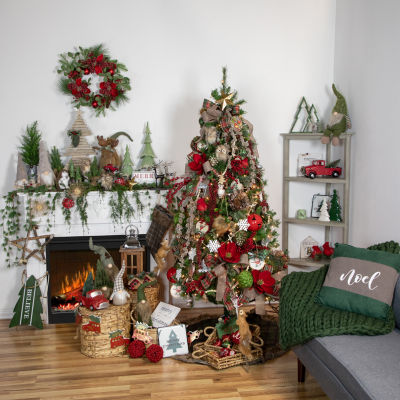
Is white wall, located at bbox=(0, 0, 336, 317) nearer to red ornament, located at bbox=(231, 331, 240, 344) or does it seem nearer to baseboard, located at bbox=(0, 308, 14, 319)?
baseboard, located at bbox=(0, 308, 14, 319)

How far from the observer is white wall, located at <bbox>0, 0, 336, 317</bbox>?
152 inches

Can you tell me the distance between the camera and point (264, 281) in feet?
10.2

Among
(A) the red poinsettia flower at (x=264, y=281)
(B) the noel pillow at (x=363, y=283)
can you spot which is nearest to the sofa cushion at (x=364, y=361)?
(B) the noel pillow at (x=363, y=283)

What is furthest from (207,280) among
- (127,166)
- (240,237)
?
(127,166)

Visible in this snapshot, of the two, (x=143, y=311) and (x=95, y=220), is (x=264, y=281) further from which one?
(x=95, y=220)

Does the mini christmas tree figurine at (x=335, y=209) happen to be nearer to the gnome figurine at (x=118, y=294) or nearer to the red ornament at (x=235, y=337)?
the red ornament at (x=235, y=337)

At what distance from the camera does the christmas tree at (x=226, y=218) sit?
312 cm

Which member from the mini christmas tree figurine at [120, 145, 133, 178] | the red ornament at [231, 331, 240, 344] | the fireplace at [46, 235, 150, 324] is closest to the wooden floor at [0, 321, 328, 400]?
the red ornament at [231, 331, 240, 344]

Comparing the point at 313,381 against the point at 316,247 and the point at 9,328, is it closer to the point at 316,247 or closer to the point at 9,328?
the point at 316,247

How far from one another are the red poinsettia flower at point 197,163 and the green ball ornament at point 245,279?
2.47 ft

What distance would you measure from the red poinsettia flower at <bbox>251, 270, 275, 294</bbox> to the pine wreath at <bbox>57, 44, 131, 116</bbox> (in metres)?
1.91

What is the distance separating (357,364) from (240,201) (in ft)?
4.28

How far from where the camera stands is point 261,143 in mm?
4184

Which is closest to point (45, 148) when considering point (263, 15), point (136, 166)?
point (136, 166)
